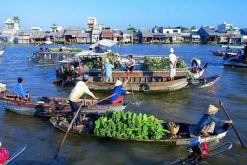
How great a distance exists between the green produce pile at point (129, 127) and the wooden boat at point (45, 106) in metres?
1.74

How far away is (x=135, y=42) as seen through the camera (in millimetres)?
87312

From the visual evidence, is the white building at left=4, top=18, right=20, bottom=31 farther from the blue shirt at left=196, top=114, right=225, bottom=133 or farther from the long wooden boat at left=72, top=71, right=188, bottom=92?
the blue shirt at left=196, top=114, right=225, bottom=133

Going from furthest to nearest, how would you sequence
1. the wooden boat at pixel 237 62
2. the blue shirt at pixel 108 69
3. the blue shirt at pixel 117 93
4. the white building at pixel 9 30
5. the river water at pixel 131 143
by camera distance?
the white building at pixel 9 30 < the wooden boat at pixel 237 62 < the blue shirt at pixel 108 69 < the blue shirt at pixel 117 93 < the river water at pixel 131 143

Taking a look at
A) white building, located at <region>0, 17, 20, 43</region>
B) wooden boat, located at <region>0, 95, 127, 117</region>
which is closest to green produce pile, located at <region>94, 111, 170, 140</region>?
wooden boat, located at <region>0, 95, 127, 117</region>

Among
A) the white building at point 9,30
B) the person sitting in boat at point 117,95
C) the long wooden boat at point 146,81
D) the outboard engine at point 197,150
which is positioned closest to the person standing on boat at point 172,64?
the long wooden boat at point 146,81

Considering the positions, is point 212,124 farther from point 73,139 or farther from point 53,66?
point 53,66

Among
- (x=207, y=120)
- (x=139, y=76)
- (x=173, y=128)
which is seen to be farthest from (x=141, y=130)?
(x=139, y=76)

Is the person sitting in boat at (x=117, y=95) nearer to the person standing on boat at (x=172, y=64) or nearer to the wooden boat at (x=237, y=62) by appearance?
the person standing on boat at (x=172, y=64)

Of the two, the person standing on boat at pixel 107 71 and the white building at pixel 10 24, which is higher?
the white building at pixel 10 24

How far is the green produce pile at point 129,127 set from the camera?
10734 millimetres

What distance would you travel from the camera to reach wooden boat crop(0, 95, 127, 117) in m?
13.1

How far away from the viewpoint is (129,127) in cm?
1091

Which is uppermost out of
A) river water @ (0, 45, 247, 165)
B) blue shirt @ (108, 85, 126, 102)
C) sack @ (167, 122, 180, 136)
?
blue shirt @ (108, 85, 126, 102)

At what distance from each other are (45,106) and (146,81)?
7.38m
